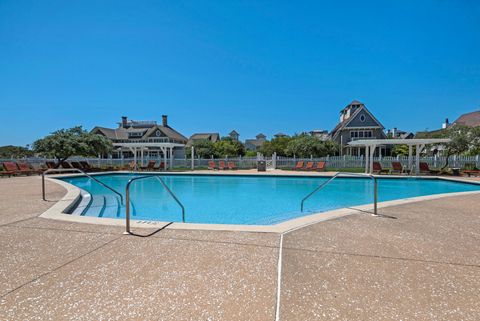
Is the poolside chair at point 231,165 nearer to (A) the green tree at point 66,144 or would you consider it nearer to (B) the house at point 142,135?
(A) the green tree at point 66,144

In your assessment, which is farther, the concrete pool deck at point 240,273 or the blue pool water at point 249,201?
the blue pool water at point 249,201

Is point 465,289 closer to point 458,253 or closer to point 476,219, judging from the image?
point 458,253

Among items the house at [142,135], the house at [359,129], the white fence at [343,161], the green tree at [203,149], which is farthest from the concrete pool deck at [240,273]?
the house at [142,135]

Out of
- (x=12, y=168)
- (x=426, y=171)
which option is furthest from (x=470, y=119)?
(x=12, y=168)

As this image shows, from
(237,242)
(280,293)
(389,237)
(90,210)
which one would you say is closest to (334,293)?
(280,293)

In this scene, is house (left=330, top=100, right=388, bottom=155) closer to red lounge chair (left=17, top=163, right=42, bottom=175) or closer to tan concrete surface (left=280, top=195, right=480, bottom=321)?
tan concrete surface (left=280, top=195, right=480, bottom=321)

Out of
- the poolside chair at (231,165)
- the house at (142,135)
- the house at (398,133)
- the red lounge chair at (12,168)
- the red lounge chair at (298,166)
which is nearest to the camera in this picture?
the red lounge chair at (12,168)

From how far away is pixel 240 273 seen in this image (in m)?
2.51

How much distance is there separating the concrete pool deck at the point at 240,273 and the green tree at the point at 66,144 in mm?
16671

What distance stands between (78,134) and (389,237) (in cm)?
2264

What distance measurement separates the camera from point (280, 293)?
2.16 m

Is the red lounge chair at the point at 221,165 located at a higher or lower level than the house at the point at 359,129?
lower

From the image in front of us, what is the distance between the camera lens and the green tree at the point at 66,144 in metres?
17.9

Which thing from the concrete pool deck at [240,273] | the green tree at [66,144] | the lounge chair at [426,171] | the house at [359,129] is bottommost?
the concrete pool deck at [240,273]
